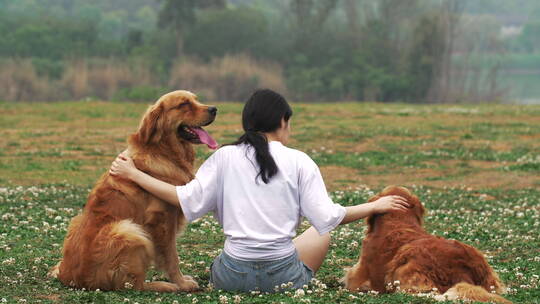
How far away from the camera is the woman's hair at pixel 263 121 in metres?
6.86

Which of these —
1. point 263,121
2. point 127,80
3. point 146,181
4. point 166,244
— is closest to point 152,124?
point 146,181

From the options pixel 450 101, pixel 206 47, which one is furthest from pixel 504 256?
pixel 206 47

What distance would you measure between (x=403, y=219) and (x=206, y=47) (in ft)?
180

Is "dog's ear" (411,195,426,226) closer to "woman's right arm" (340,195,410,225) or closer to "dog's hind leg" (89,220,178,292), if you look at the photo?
"woman's right arm" (340,195,410,225)

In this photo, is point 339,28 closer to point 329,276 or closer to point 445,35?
point 445,35

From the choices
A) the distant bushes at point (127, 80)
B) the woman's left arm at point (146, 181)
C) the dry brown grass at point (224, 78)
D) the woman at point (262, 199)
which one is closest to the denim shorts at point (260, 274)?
the woman at point (262, 199)

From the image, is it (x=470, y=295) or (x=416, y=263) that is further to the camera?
(x=416, y=263)

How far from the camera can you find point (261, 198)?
22.7 ft

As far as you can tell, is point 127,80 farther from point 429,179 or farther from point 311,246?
point 311,246

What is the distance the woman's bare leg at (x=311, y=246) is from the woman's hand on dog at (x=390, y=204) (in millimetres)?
561

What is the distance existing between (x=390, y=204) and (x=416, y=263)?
625mm

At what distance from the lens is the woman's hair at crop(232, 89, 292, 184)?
22.5 ft

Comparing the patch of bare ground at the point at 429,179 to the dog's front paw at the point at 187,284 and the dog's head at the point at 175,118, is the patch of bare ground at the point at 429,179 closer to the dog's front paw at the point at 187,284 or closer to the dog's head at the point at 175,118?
the dog's front paw at the point at 187,284

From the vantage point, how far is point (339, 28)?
64.3 m
